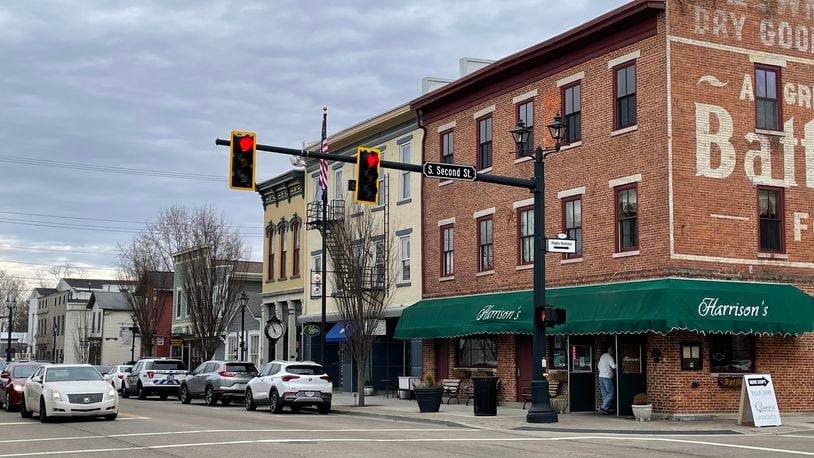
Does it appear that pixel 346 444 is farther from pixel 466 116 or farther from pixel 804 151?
pixel 466 116

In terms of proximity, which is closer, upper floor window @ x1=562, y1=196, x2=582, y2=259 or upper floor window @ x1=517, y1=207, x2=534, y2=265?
upper floor window @ x1=562, y1=196, x2=582, y2=259

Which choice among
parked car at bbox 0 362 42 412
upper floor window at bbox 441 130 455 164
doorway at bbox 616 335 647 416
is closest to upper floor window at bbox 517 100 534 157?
upper floor window at bbox 441 130 455 164

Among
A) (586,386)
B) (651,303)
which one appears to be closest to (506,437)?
(651,303)

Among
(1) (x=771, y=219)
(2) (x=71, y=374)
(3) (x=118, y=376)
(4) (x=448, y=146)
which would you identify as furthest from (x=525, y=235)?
(3) (x=118, y=376)

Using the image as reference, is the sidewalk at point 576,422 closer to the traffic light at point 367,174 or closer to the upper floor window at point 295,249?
the traffic light at point 367,174

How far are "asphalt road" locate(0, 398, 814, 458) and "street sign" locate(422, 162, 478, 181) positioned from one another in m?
5.81

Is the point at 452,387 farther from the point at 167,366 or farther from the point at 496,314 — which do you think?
the point at 167,366

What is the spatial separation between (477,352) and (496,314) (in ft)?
12.5

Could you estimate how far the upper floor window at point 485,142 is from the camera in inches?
1293

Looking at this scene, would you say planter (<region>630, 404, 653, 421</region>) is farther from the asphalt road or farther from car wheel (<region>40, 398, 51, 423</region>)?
car wheel (<region>40, 398, 51, 423</region>)

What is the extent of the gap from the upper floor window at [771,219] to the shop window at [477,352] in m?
9.32

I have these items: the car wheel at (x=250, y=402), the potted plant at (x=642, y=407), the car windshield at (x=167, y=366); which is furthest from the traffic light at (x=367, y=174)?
the car windshield at (x=167, y=366)

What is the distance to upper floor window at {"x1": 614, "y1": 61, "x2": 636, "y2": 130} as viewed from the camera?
2638 centimetres

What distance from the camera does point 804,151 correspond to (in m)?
27.0
